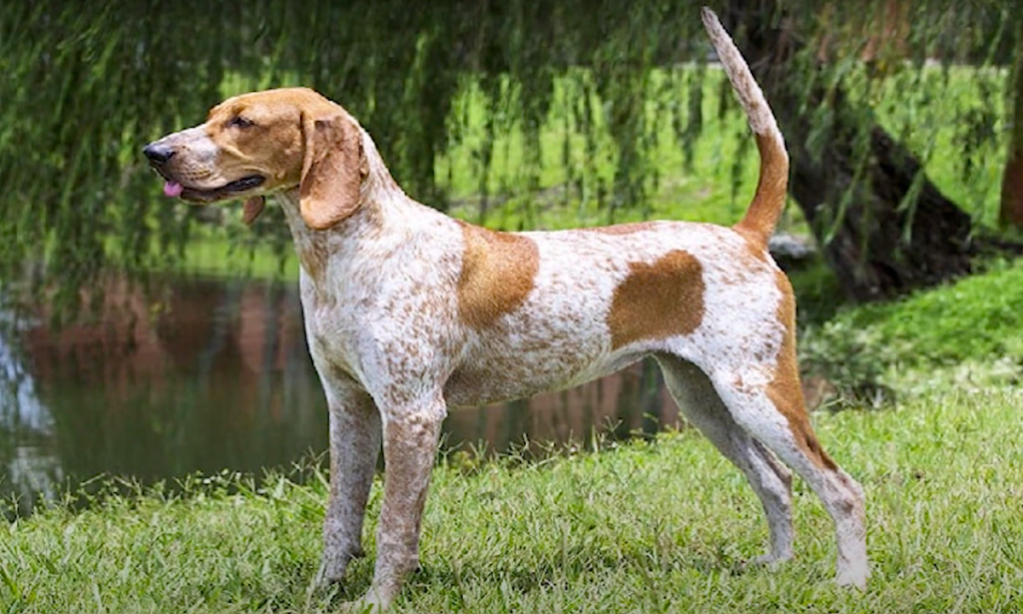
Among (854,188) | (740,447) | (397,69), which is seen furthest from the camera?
(854,188)

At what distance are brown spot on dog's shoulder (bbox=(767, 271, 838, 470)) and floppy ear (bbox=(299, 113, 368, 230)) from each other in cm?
114

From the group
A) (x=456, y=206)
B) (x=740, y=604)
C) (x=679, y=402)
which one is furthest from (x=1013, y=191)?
(x=740, y=604)

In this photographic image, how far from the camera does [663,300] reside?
431cm

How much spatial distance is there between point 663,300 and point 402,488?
82 centimetres

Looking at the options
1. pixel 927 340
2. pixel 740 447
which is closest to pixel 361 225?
pixel 740 447

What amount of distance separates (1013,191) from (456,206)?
3.82 m

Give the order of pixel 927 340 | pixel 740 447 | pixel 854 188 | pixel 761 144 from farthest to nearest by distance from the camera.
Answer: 1. pixel 927 340
2. pixel 854 188
3. pixel 740 447
4. pixel 761 144

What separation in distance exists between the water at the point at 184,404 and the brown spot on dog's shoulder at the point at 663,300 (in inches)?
88.7

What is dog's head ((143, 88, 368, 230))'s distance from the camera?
12.9 ft

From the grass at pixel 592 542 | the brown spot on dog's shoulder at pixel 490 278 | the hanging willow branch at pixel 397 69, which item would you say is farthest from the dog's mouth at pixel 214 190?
the hanging willow branch at pixel 397 69

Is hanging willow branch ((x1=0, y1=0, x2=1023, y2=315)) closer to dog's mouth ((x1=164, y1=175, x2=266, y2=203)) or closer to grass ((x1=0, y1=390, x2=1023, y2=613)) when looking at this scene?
grass ((x1=0, y1=390, x2=1023, y2=613))

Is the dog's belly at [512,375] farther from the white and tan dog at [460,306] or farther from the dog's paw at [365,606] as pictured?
the dog's paw at [365,606]

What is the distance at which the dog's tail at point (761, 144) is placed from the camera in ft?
14.8

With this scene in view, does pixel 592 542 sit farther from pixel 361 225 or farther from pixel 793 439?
pixel 361 225
